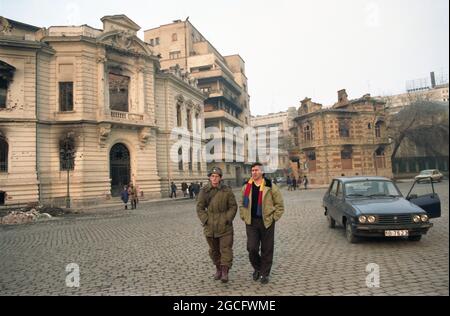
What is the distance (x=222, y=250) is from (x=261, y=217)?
82cm

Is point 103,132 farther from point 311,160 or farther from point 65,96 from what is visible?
point 311,160

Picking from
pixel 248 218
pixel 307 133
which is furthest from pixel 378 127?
pixel 248 218

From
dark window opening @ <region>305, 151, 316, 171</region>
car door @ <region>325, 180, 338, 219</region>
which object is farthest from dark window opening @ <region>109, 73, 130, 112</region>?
dark window opening @ <region>305, 151, 316, 171</region>

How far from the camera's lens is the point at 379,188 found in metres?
8.53

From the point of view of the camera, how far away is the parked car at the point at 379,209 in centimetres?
691

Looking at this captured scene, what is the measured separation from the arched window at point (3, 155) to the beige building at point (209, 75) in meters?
27.1

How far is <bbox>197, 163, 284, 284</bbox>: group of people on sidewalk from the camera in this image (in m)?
5.17

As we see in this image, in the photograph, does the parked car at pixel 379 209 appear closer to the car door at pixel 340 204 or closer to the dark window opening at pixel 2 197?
the car door at pixel 340 204

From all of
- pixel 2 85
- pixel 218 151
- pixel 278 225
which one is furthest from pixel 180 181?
pixel 278 225

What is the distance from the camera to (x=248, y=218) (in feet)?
17.4

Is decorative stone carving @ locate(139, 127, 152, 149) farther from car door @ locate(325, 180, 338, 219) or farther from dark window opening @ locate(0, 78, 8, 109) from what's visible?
car door @ locate(325, 180, 338, 219)

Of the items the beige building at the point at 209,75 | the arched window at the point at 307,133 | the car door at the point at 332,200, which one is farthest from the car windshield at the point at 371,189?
the beige building at the point at 209,75
